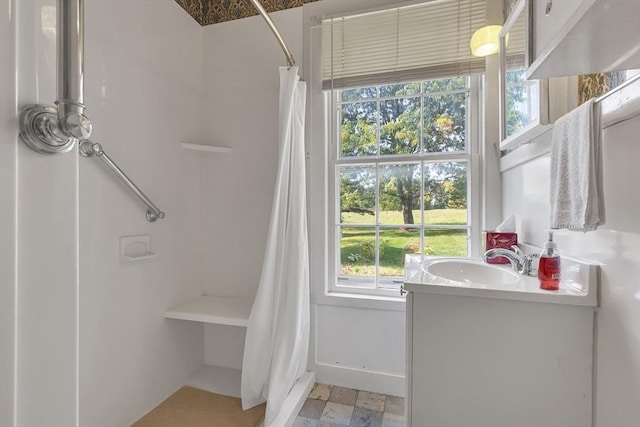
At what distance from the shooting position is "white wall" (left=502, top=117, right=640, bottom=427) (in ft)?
2.30

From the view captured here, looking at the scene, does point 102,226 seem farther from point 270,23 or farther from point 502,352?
point 502,352

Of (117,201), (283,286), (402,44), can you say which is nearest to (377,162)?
(402,44)

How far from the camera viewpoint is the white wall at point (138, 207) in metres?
1.34

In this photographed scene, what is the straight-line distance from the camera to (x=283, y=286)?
1562mm

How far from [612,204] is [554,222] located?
0.14 meters

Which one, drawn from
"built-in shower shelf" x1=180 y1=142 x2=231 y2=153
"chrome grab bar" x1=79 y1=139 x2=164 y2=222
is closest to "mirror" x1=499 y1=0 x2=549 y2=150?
"built-in shower shelf" x1=180 y1=142 x2=231 y2=153

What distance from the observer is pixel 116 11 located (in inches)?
57.1

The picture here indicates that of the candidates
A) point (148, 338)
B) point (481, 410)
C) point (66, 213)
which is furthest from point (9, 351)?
point (148, 338)

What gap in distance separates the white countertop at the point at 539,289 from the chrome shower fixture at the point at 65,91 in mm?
940

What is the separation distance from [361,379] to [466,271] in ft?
3.07

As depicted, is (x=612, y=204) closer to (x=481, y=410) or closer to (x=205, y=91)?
(x=481, y=410)

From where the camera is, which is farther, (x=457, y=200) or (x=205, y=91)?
(x=205, y=91)

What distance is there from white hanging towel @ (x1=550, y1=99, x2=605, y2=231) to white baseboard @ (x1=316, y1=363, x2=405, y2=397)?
1270 mm

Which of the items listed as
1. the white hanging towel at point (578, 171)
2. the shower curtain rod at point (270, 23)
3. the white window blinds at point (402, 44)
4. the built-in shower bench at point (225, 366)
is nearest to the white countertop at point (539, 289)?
the white hanging towel at point (578, 171)
